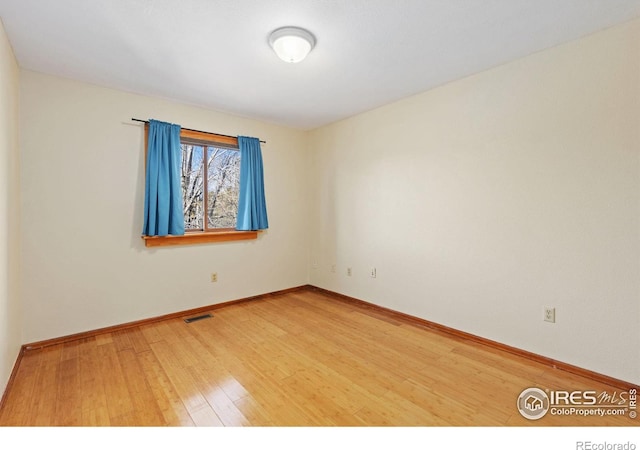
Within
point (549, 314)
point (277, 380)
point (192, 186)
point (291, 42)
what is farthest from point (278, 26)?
point (549, 314)

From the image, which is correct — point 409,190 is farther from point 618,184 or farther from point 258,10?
point 258,10

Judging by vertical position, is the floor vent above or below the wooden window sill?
below

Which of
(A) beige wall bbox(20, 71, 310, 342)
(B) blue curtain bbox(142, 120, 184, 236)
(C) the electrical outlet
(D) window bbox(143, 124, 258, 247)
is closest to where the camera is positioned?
(C) the electrical outlet

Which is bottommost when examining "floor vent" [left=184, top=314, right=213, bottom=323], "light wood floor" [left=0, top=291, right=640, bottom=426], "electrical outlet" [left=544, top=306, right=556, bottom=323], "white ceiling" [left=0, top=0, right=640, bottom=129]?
"light wood floor" [left=0, top=291, right=640, bottom=426]

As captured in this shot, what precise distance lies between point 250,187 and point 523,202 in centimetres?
290

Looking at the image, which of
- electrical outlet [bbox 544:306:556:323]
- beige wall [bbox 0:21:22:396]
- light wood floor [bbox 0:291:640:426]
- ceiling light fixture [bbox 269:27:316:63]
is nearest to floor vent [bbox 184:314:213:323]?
light wood floor [bbox 0:291:640:426]

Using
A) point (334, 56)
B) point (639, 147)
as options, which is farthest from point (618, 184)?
point (334, 56)

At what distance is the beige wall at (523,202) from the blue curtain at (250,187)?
1.37 m

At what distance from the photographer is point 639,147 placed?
1929mm

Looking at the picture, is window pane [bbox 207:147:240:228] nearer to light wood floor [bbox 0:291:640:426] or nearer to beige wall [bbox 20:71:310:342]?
beige wall [bbox 20:71:310:342]

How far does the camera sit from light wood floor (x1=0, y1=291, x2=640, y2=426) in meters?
1.74

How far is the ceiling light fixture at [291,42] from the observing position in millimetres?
2021

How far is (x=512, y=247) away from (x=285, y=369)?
81.6 inches

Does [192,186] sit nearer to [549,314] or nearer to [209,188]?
[209,188]
